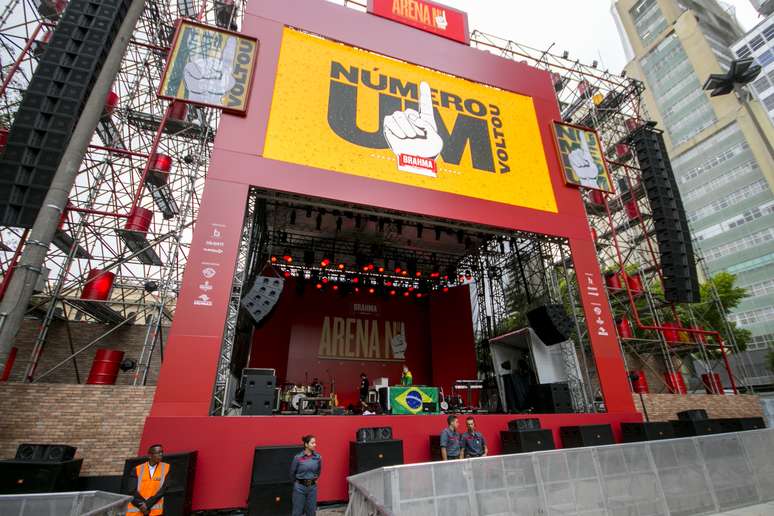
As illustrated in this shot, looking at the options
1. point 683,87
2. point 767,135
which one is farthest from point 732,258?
point 683,87

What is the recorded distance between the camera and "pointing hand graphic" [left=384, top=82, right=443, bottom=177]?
10961mm

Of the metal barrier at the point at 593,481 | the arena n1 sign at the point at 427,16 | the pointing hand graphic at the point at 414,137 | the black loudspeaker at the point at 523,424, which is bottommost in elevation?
the metal barrier at the point at 593,481

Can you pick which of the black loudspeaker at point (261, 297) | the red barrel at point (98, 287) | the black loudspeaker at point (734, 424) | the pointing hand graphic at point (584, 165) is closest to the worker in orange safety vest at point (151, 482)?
the black loudspeaker at point (261, 297)

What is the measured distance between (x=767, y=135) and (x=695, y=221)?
9331mm

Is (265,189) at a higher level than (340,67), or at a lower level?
lower

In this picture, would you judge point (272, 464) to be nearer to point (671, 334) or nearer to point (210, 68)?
point (210, 68)

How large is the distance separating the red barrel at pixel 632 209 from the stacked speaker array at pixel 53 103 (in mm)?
19883

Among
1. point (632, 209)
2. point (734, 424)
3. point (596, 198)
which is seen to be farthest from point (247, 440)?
point (632, 209)

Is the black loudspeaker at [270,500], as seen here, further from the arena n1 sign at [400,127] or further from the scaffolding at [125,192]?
the arena n1 sign at [400,127]

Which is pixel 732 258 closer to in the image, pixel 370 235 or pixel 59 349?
pixel 370 235

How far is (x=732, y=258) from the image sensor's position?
34.8m

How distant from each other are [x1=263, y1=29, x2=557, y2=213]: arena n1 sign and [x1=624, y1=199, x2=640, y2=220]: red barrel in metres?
7.03

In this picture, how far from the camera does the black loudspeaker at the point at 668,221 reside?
13008 mm

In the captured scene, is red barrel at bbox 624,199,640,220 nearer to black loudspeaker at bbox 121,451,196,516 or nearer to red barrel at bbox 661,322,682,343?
red barrel at bbox 661,322,682,343
